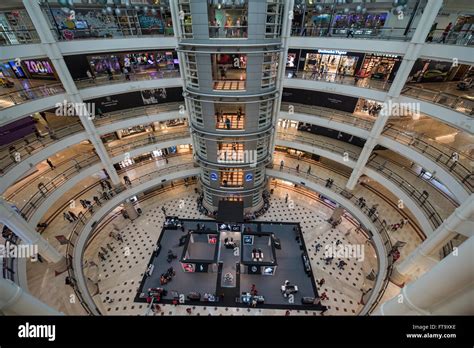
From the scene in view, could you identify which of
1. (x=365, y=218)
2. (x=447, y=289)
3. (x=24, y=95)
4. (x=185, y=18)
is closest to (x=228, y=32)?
(x=185, y=18)

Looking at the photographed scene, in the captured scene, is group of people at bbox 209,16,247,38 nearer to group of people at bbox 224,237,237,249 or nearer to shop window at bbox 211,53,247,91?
shop window at bbox 211,53,247,91

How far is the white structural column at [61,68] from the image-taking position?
1198cm

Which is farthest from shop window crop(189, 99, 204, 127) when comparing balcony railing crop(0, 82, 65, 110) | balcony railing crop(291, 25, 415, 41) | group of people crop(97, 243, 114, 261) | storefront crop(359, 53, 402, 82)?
storefront crop(359, 53, 402, 82)

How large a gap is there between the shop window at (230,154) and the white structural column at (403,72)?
10.0 meters

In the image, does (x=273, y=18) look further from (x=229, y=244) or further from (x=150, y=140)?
(x=229, y=244)

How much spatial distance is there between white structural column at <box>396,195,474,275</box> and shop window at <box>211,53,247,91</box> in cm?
1427

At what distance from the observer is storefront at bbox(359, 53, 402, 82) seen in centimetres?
1792

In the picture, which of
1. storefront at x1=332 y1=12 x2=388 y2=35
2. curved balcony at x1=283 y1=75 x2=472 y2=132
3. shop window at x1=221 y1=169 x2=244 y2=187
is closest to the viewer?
curved balcony at x1=283 y1=75 x2=472 y2=132

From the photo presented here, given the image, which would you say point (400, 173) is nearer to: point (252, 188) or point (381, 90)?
point (381, 90)

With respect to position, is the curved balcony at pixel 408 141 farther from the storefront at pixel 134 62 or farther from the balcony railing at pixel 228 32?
the storefront at pixel 134 62

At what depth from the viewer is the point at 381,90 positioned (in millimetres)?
15523

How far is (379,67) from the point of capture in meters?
18.9

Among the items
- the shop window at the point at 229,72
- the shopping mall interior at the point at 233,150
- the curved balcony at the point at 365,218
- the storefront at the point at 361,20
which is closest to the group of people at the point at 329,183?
the curved balcony at the point at 365,218

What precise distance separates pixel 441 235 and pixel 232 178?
1503 centimetres
